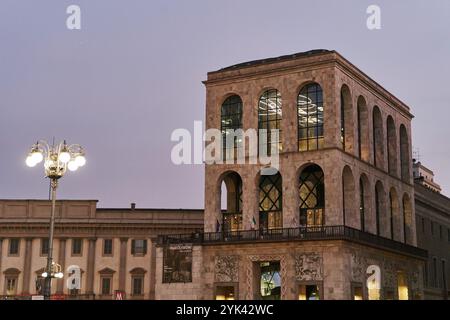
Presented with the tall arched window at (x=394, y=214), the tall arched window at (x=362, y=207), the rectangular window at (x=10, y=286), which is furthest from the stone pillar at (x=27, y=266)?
the tall arched window at (x=394, y=214)

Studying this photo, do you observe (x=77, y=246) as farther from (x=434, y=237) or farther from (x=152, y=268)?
(x=434, y=237)

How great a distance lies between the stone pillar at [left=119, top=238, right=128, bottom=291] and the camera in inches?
2980

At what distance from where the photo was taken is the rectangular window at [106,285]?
2965 inches

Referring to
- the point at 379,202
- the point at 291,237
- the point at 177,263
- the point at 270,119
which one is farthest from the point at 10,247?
the point at 379,202

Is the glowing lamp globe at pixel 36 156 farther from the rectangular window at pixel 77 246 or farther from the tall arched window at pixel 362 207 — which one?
the rectangular window at pixel 77 246

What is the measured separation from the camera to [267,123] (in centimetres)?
5731

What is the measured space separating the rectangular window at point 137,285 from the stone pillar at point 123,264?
1.10m

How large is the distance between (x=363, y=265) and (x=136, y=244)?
1260 inches

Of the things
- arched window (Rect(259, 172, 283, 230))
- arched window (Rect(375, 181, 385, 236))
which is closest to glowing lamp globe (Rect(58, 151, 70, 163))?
arched window (Rect(259, 172, 283, 230))

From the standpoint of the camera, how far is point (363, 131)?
195ft
